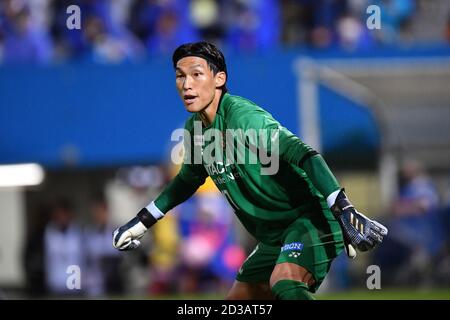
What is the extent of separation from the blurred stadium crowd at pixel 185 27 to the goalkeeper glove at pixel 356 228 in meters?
8.91

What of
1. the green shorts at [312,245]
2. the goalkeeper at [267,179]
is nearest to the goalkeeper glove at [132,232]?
the goalkeeper at [267,179]

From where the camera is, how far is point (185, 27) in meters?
14.4

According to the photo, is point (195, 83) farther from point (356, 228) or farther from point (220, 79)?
point (356, 228)

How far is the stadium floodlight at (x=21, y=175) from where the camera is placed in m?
15.4

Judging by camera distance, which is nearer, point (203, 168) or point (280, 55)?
point (203, 168)

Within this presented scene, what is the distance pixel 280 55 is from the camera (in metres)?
14.8

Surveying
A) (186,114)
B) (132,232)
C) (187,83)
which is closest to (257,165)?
(187,83)

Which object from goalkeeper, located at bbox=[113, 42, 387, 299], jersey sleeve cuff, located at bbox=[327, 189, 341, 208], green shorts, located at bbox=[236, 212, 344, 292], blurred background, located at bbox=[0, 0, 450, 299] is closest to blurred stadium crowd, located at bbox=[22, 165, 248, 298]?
blurred background, located at bbox=[0, 0, 450, 299]

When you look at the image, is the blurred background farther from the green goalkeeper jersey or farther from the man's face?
the man's face

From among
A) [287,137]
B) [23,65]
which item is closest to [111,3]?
[23,65]

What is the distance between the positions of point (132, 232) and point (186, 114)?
8.10 m

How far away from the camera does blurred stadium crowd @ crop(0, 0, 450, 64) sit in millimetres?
14594
